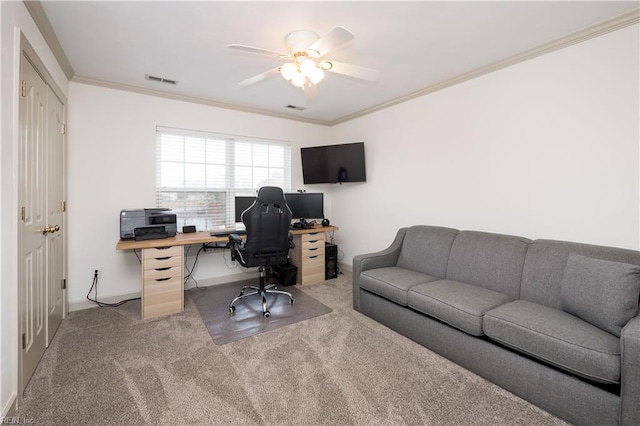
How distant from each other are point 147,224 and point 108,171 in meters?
0.79

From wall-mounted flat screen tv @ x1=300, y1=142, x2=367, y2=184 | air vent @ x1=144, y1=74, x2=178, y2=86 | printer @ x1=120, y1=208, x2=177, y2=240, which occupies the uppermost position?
air vent @ x1=144, y1=74, x2=178, y2=86

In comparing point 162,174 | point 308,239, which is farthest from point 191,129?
point 308,239

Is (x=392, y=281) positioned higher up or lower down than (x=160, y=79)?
lower down

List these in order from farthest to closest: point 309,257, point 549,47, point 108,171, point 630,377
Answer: point 309,257, point 108,171, point 549,47, point 630,377

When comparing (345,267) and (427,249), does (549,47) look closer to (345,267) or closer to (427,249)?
(427,249)

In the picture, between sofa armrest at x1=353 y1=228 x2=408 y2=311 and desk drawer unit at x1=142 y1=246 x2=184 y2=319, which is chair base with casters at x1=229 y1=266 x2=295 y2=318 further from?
sofa armrest at x1=353 y1=228 x2=408 y2=311

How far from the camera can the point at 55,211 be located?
2633 millimetres

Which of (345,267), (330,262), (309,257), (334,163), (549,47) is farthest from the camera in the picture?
(345,267)

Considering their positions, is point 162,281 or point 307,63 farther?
point 162,281

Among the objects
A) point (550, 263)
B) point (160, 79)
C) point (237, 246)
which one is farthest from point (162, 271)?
point (550, 263)

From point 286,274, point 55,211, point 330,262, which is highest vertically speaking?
point 55,211

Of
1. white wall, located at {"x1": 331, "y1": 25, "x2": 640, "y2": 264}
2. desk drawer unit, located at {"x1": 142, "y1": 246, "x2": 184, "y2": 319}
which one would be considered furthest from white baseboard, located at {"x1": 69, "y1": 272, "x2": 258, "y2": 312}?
white wall, located at {"x1": 331, "y1": 25, "x2": 640, "y2": 264}

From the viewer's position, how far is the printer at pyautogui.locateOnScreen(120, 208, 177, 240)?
10.2ft

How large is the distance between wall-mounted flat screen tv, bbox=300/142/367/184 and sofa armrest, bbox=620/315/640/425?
3.25 meters
